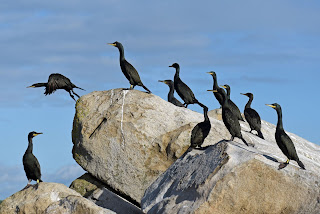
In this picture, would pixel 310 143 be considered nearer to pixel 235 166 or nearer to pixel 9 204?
pixel 235 166

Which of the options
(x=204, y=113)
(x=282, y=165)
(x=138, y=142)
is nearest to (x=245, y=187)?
(x=282, y=165)

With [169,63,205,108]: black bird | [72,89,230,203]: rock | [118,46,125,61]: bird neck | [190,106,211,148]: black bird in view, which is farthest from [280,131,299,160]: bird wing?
[118,46,125,61]: bird neck

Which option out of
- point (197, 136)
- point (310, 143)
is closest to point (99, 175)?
point (197, 136)

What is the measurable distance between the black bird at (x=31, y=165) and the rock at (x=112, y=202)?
64.8 inches

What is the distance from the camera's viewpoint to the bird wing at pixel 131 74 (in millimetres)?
16312

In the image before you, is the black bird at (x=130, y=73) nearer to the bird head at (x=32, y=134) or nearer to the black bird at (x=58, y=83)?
the black bird at (x=58, y=83)

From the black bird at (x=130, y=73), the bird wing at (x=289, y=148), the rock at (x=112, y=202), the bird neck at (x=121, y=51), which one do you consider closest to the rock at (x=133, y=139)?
the rock at (x=112, y=202)

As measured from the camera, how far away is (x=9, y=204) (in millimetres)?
13078

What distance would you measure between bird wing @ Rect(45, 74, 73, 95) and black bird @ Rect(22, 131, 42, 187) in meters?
3.76

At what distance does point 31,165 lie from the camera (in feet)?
46.7

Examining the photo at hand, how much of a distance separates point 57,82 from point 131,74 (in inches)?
128

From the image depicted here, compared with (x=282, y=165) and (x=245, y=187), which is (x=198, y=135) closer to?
(x=245, y=187)

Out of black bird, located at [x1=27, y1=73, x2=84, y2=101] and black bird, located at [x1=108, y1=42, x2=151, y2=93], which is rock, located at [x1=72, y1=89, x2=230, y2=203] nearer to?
black bird, located at [x1=108, y1=42, x2=151, y2=93]

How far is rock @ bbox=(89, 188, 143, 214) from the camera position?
13867mm
